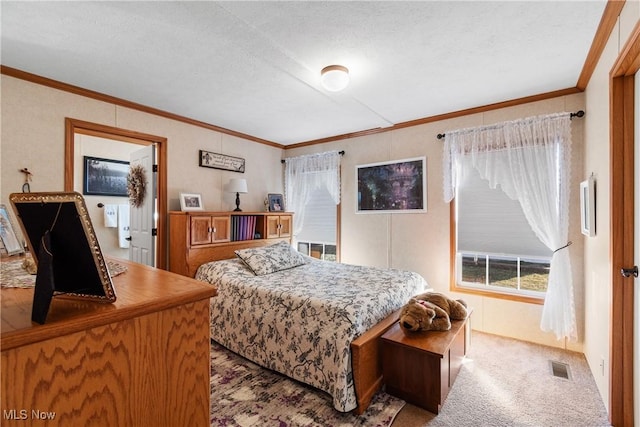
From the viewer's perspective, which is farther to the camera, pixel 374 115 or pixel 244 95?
pixel 374 115

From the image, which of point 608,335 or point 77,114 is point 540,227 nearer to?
point 608,335

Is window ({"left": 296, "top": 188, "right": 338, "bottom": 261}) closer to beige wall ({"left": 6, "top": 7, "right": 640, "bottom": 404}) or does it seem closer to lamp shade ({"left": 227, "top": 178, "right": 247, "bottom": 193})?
beige wall ({"left": 6, "top": 7, "right": 640, "bottom": 404})

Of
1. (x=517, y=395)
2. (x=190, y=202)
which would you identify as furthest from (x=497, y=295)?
(x=190, y=202)

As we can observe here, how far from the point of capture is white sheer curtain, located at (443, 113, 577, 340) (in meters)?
2.70

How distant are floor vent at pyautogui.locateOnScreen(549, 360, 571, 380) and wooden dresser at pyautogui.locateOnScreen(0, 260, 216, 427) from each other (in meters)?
2.77

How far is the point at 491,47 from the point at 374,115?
1491 millimetres

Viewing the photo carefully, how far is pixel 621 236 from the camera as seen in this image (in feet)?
5.70

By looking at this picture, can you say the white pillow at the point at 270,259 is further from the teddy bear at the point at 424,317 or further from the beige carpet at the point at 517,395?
the beige carpet at the point at 517,395

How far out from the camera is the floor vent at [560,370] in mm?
2350

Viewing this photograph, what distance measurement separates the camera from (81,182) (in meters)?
4.17

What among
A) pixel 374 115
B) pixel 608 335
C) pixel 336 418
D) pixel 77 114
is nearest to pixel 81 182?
pixel 77 114

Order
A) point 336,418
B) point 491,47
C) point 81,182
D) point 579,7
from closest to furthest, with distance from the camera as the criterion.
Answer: point 579,7 → point 336,418 → point 491,47 → point 81,182

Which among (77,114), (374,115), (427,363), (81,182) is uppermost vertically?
(374,115)

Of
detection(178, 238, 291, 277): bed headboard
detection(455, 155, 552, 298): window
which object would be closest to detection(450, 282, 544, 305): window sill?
detection(455, 155, 552, 298): window
